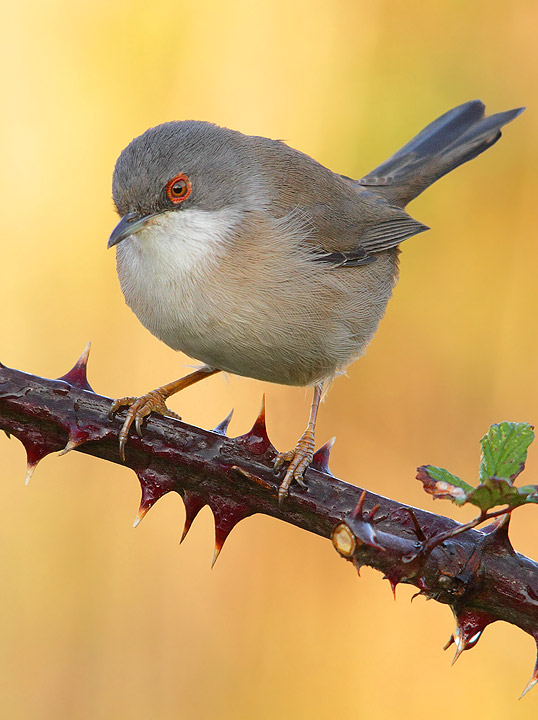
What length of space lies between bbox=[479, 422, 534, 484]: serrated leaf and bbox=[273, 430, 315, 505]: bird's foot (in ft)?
1.81

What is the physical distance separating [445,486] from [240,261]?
180 cm

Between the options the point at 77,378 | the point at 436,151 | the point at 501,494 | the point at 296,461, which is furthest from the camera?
the point at 436,151

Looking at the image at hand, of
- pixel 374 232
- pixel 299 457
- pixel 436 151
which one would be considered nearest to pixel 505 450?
pixel 299 457

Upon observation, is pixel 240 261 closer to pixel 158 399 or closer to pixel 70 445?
pixel 158 399

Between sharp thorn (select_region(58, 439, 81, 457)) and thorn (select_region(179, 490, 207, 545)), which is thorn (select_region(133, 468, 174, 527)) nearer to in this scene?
thorn (select_region(179, 490, 207, 545))

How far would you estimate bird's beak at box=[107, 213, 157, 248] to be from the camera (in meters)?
2.82

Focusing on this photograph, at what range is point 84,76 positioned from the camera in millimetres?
4117

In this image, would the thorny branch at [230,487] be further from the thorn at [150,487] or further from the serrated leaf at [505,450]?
the serrated leaf at [505,450]

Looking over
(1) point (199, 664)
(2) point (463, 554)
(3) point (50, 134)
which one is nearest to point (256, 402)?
(1) point (199, 664)

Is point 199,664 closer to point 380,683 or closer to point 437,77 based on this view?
point 380,683

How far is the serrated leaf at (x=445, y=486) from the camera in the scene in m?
1.29

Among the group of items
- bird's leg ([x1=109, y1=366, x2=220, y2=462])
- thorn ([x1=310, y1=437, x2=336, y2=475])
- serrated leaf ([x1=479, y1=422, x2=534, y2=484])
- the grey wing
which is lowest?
serrated leaf ([x1=479, y1=422, x2=534, y2=484])

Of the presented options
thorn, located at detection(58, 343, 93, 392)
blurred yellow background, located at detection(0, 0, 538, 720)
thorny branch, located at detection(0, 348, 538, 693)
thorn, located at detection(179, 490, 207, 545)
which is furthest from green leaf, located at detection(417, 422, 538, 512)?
blurred yellow background, located at detection(0, 0, 538, 720)

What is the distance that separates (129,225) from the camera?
9.45 ft
